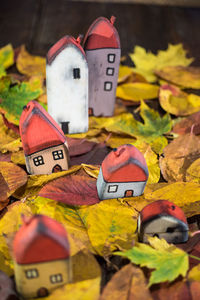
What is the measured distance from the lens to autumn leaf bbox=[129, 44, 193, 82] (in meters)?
1.39

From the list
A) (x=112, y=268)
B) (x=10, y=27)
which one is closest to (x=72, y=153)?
(x=112, y=268)

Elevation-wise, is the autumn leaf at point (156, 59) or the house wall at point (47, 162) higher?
the autumn leaf at point (156, 59)

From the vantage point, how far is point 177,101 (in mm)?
1181

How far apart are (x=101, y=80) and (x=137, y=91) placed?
8.7 inches

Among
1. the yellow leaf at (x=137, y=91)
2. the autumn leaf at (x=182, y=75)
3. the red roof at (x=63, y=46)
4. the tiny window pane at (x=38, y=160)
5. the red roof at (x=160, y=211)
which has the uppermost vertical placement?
the red roof at (x=63, y=46)

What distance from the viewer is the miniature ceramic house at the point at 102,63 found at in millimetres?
1003

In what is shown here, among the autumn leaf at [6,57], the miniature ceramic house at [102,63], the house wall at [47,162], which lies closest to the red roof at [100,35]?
the miniature ceramic house at [102,63]

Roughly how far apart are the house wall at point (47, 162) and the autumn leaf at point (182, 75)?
2.01ft

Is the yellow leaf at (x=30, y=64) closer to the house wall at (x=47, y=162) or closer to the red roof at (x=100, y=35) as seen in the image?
the red roof at (x=100, y=35)

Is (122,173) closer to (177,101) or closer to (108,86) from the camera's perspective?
(108,86)

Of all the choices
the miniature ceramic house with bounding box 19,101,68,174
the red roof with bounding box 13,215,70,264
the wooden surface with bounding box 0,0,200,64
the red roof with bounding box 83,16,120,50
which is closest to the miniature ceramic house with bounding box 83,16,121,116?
the red roof with bounding box 83,16,120,50

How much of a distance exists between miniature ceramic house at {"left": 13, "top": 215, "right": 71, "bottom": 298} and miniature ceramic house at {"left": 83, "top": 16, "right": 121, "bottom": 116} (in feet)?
1.97

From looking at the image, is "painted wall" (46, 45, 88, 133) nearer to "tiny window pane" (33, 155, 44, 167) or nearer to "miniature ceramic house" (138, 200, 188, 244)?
"tiny window pane" (33, 155, 44, 167)

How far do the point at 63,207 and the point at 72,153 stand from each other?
0.71ft
